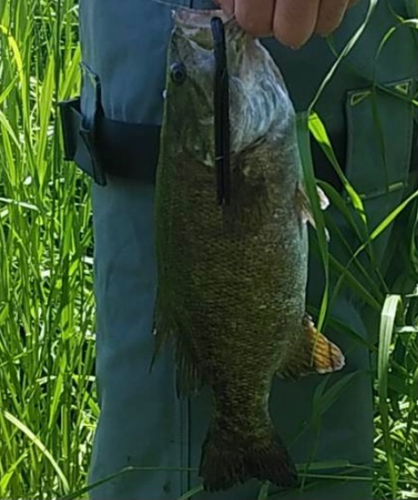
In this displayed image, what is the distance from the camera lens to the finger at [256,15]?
1296 mm

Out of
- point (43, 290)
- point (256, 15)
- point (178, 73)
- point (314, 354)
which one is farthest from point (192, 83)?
point (43, 290)

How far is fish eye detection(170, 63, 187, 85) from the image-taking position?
140 centimetres

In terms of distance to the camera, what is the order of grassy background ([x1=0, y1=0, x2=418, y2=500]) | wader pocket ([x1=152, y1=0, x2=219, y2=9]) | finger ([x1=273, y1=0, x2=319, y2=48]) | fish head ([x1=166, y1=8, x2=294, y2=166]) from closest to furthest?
finger ([x1=273, y1=0, x2=319, y2=48]), fish head ([x1=166, y1=8, x2=294, y2=166]), wader pocket ([x1=152, y1=0, x2=219, y2=9]), grassy background ([x1=0, y1=0, x2=418, y2=500])

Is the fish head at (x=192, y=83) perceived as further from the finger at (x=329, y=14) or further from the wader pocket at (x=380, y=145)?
the wader pocket at (x=380, y=145)

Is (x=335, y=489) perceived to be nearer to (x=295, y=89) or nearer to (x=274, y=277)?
(x=274, y=277)

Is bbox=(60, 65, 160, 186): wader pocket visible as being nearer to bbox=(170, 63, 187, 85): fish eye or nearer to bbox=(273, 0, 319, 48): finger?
bbox=(170, 63, 187, 85): fish eye

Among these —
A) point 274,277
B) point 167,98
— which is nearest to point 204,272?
point 274,277

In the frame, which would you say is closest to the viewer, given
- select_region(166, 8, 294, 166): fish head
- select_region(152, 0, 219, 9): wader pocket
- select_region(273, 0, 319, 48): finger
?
select_region(273, 0, 319, 48): finger

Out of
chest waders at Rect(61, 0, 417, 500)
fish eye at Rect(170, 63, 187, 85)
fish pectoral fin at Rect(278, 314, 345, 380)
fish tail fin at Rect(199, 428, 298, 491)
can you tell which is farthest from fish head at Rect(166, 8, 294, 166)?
fish tail fin at Rect(199, 428, 298, 491)

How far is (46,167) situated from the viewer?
7.07 ft

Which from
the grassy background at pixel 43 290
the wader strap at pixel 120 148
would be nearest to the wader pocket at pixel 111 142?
the wader strap at pixel 120 148

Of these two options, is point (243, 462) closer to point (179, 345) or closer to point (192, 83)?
point (179, 345)

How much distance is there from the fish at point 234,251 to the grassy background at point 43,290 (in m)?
0.46

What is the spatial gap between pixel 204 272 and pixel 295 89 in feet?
0.80
